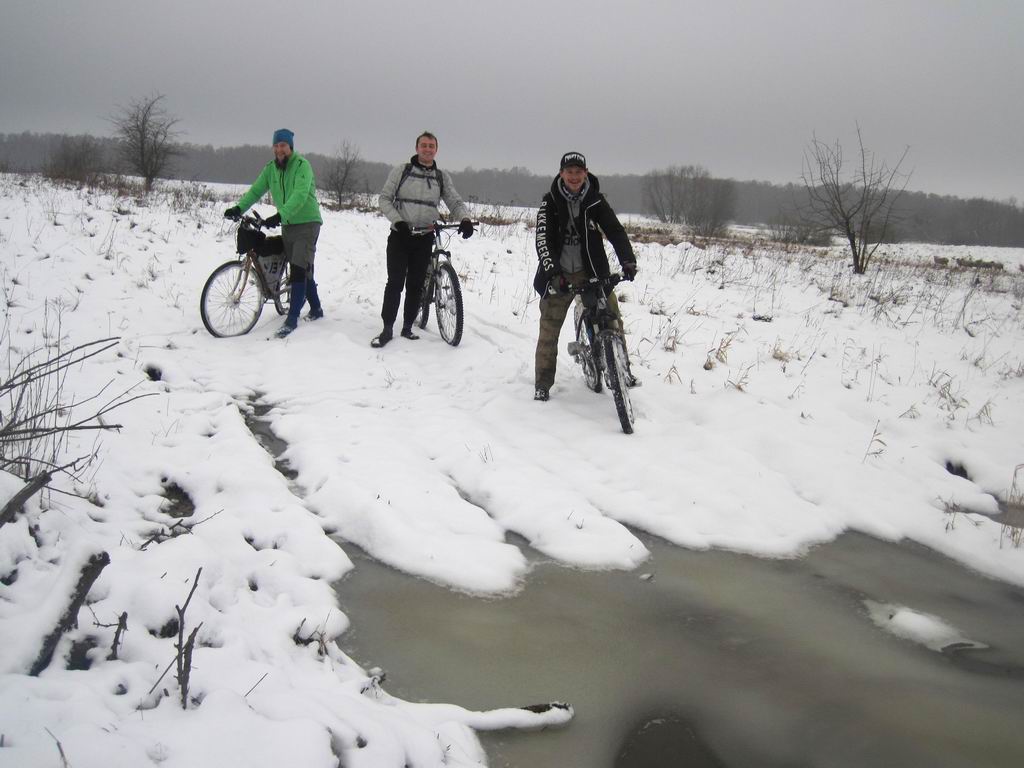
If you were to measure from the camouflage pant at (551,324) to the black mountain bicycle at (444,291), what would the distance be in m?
1.58

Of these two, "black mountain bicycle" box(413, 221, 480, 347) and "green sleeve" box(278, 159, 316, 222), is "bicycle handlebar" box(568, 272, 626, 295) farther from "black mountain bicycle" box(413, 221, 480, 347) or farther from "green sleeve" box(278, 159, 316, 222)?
"green sleeve" box(278, 159, 316, 222)

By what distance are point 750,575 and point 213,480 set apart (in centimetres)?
343

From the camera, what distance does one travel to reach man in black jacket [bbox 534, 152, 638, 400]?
5188mm

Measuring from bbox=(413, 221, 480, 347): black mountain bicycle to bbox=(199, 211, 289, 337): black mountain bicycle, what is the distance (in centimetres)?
182

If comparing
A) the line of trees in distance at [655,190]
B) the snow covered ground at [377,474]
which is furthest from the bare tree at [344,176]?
the snow covered ground at [377,474]

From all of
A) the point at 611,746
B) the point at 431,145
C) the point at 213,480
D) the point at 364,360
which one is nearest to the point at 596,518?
the point at 611,746

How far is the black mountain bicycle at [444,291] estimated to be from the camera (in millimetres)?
7137

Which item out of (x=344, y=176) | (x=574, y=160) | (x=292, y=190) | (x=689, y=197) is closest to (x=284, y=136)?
(x=292, y=190)

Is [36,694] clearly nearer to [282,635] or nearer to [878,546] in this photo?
[282,635]

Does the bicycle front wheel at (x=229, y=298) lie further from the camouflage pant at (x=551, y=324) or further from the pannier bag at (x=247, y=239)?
the camouflage pant at (x=551, y=324)

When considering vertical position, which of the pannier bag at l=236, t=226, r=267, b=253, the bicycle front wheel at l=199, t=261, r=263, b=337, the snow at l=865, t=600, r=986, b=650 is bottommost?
the snow at l=865, t=600, r=986, b=650

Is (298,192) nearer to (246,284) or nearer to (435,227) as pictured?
(246,284)

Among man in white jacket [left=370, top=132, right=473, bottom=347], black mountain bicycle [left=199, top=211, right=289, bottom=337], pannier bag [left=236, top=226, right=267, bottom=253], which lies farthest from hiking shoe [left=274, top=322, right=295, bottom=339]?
man in white jacket [left=370, top=132, right=473, bottom=347]

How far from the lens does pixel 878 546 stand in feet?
12.9
